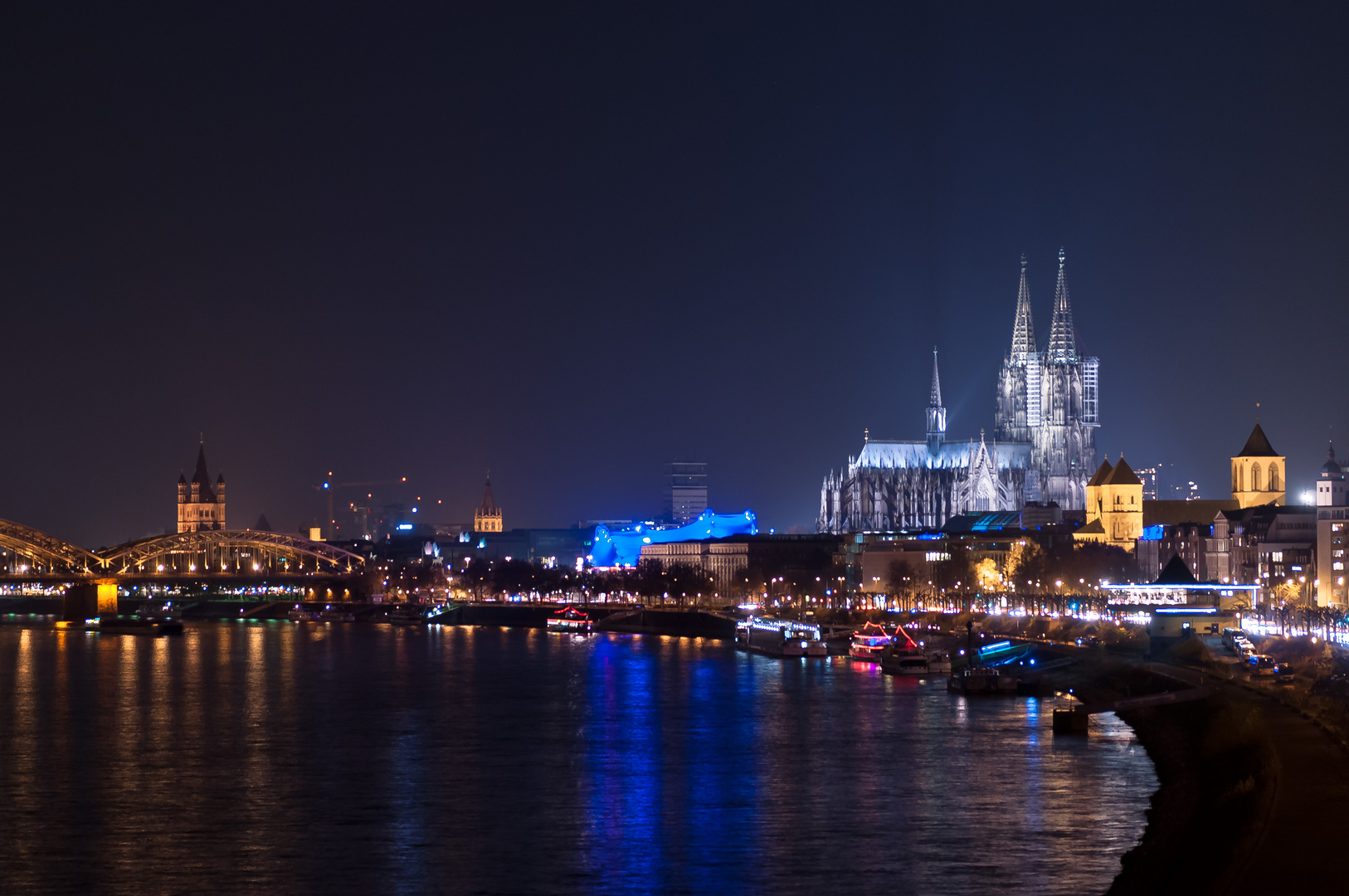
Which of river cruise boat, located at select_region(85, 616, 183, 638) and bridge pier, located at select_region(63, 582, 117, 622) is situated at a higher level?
bridge pier, located at select_region(63, 582, 117, 622)

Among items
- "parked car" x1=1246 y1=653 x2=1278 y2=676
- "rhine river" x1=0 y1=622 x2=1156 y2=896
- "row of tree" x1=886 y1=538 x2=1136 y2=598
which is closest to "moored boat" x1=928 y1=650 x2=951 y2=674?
"rhine river" x1=0 y1=622 x2=1156 y2=896

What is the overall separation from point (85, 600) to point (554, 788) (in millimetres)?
87418

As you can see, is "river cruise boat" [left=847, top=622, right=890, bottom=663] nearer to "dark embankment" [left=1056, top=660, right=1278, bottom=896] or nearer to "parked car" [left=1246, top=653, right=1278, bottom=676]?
"parked car" [left=1246, top=653, right=1278, bottom=676]

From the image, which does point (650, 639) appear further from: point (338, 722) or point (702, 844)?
point (702, 844)

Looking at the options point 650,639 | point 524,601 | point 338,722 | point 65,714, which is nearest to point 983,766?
point 338,722

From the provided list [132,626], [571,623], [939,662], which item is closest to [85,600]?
[132,626]

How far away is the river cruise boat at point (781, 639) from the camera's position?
77.6 metres

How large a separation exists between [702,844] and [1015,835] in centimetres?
509

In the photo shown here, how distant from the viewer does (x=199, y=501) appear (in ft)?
644

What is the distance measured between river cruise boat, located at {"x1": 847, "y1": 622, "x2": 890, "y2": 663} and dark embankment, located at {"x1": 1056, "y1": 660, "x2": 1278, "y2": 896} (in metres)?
29.6

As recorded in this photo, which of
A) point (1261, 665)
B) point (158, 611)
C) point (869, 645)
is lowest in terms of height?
point (158, 611)

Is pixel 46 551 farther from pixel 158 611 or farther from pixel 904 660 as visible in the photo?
pixel 904 660

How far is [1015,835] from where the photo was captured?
28.1 meters

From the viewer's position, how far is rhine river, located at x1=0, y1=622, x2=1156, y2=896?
26.0 m
